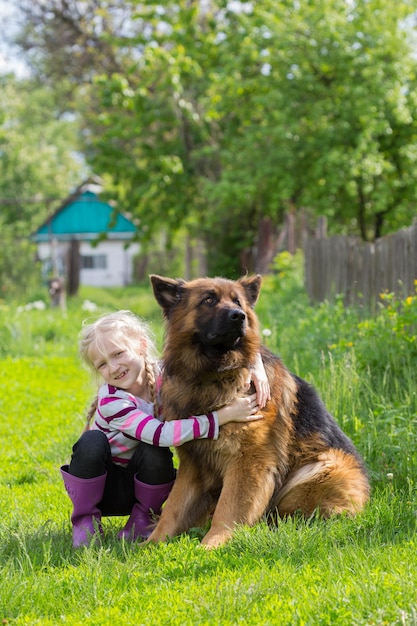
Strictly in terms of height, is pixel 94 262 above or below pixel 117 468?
above

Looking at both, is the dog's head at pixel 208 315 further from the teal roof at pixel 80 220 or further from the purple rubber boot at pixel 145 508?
the teal roof at pixel 80 220

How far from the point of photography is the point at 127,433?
3949 millimetres

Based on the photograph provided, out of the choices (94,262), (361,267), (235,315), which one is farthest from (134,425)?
(94,262)

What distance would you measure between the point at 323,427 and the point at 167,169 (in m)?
16.2

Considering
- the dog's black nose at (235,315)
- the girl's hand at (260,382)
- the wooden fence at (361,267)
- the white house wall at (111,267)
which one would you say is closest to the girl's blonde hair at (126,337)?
the girl's hand at (260,382)

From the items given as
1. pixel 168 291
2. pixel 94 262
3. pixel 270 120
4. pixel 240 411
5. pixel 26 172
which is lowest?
pixel 240 411

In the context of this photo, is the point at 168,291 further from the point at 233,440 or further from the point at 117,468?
the point at 117,468

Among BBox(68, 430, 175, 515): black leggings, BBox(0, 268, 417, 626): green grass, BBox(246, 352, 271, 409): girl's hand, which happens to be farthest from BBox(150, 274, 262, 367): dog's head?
BBox(0, 268, 417, 626): green grass

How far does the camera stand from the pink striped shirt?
12.5 ft

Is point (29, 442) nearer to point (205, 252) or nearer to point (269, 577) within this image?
point (269, 577)

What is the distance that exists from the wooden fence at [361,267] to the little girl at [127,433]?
332cm

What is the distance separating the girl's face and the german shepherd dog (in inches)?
7.5

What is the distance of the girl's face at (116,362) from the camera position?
4.07 metres

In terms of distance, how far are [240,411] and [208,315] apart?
1.74 feet
